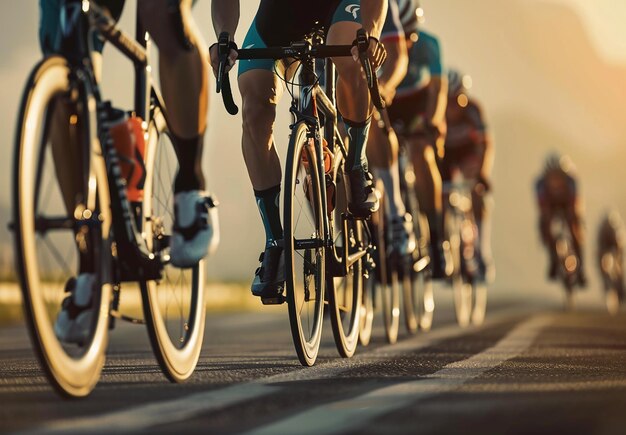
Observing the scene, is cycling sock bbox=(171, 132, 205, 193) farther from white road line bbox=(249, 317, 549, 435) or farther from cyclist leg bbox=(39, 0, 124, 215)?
white road line bbox=(249, 317, 549, 435)

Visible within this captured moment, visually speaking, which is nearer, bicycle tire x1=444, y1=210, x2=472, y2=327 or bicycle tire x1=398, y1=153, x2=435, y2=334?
bicycle tire x1=398, y1=153, x2=435, y2=334

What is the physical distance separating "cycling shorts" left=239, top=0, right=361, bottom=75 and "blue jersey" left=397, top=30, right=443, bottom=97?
424 cm

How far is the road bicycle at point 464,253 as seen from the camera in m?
12.5

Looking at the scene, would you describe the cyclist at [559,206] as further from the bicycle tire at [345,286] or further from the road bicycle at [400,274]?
the bicycle tire at [345,286]

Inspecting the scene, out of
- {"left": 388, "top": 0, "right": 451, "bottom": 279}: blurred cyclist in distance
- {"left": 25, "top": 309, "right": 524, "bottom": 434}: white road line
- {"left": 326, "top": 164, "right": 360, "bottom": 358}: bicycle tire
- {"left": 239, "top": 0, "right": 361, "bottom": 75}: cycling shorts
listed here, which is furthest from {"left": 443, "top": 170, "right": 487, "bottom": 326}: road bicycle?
{"left": 25, "top": 309, "right": 524, "bottom": 434}: white road line

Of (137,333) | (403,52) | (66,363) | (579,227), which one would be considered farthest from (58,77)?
(579,227)

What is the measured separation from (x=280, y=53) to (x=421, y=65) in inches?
210

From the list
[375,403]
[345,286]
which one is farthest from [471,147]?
[375,403]

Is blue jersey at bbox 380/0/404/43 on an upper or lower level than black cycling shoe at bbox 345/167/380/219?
upper

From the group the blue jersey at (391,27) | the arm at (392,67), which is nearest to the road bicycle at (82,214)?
the arm at (392,67)

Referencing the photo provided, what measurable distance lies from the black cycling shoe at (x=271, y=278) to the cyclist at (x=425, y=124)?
4.92 meters

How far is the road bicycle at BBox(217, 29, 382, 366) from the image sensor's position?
17.2ft

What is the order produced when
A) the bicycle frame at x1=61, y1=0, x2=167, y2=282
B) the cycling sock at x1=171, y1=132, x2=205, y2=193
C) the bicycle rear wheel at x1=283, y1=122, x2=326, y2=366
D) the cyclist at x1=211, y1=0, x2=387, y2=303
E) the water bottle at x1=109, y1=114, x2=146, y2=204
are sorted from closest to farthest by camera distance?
the bicycle frame at x1=61, y1=0, x2=167, y2=282 < the water bottle at x1=109, y1=114, x2=146, y2=204 < the cycling sock at x1=171, y1=132, x2=205, y2=193 < the bicycle rear wheel at x1=283, y1=122, x2=326, y2=366 < the cyclist at x1=211, y1=0, x2=387, y2=303

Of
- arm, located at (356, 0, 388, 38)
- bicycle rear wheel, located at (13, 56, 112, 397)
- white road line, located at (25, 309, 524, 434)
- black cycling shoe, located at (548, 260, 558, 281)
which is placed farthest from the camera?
black cycling shoe, located at (548, 260, 558, 281)
